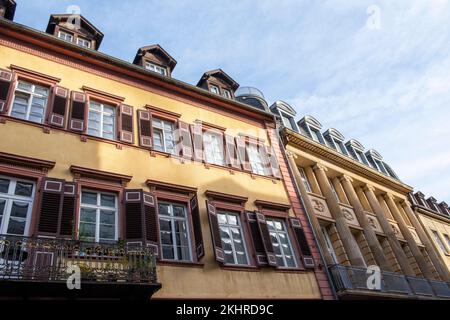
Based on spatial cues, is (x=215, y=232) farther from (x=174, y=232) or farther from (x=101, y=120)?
(x=101, y=120)

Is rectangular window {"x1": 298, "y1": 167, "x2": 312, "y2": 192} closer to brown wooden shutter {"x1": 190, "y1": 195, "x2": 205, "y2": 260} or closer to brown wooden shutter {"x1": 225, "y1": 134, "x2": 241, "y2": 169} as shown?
brown wooden shutter {"x1": 225, "y1": 134, "x2": 241, "y2": 169}

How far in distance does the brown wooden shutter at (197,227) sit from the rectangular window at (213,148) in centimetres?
252

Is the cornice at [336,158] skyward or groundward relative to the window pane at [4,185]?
skyward

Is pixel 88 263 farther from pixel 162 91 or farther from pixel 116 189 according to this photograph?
pixel 162 91

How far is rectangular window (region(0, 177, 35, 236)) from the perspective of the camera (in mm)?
8602

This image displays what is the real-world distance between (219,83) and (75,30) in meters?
6.39

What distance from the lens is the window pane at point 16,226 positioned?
8.58 meters

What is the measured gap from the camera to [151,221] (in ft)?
33.8

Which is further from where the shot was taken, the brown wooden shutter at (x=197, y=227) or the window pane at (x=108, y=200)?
the brown wooden shutter at (x=197, y=227)

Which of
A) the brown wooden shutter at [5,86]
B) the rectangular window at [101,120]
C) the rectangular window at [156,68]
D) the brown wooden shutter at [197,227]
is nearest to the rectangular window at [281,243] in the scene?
the brown wooden shutter at [197,227]

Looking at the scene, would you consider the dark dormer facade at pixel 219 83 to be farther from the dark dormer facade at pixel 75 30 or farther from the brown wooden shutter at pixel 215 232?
the brown wooden shutter at pixel 215 232

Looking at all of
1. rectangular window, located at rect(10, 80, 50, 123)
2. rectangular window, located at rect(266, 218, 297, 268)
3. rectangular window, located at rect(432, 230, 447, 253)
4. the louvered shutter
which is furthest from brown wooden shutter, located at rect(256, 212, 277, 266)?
rectangular window, located at rect(432, 230, 447, 253)

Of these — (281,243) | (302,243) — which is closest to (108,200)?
(281,243)
